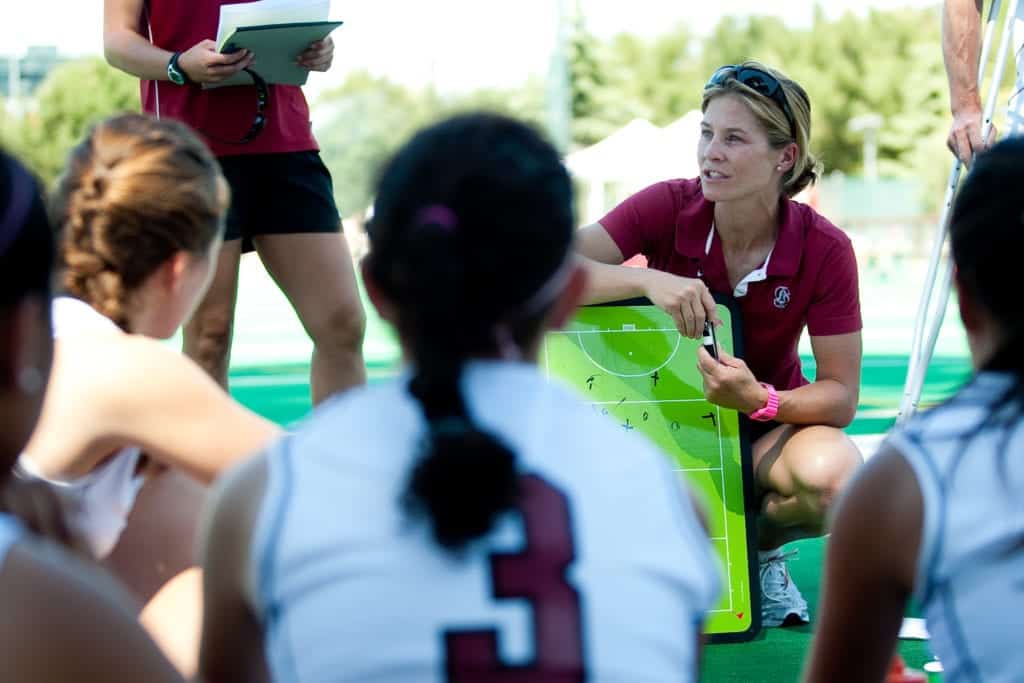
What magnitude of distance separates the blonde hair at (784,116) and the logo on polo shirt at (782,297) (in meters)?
0.30

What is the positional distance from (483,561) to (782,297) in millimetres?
2572

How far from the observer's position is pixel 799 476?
3.66 meters

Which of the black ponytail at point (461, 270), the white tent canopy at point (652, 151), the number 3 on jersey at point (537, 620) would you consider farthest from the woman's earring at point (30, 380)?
the white tent canopy at point (652, 151)

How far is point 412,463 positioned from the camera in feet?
4.56

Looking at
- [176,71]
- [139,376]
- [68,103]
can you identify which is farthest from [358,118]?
[139,376]

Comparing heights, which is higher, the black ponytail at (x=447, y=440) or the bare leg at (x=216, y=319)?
the black ponytail at (x=447, y=440)

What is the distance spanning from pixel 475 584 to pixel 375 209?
1.47 ft

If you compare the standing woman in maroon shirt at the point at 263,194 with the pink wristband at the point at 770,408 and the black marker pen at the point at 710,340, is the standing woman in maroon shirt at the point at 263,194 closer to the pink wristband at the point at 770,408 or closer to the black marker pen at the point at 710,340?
the black marker pen at the point at 710,340

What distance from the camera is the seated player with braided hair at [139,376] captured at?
2.11 meters

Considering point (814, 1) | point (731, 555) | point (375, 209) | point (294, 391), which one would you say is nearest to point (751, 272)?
point (731, 555)

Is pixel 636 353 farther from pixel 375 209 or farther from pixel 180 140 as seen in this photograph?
pixel 375 209

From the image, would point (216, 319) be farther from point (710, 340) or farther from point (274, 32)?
point (710, 340)

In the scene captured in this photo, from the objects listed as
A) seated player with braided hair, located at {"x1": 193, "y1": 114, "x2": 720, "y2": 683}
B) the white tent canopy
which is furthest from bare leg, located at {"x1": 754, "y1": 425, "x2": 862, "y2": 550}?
the white tent canopy

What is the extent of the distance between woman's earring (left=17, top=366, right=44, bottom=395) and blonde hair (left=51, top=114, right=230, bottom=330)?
862 mm
